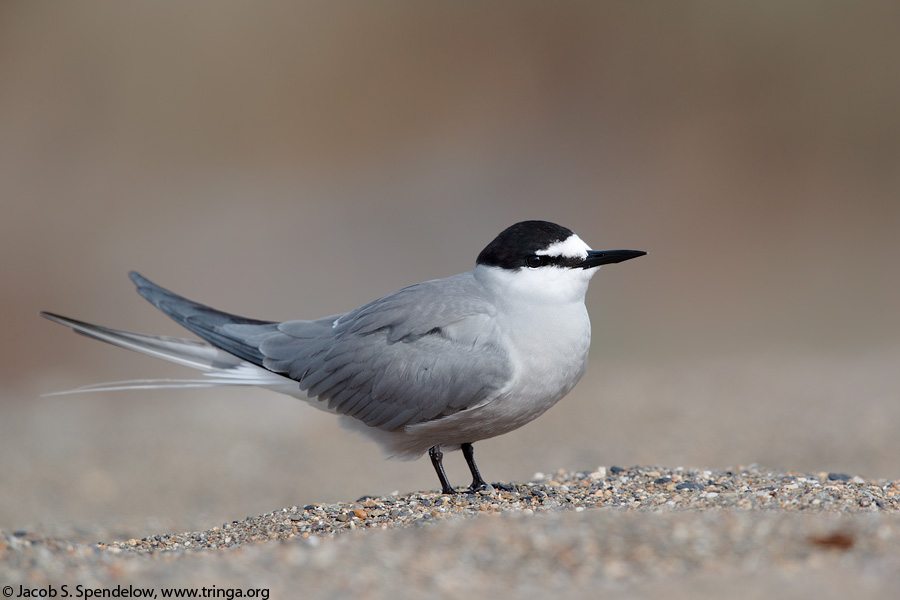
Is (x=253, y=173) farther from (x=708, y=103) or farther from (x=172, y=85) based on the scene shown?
(x=708, y=103)

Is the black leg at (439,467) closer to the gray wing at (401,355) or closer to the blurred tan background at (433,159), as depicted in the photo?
the gray wing at (401,355)

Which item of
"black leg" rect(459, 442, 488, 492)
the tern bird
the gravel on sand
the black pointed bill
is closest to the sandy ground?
the gravel on sand

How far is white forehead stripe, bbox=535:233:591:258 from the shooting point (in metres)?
4.39

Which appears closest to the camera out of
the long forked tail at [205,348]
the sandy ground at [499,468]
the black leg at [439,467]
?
the sandy ground at [499,468]

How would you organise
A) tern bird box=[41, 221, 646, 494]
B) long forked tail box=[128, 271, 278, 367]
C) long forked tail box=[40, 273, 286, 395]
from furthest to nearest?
long forked tail box=[128, 271, 278, 367]
long forked tail box=[40, 273, 286, 395]
tern bird box=[41, 221, 646, 494]

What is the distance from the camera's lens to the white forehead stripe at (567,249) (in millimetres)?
4391

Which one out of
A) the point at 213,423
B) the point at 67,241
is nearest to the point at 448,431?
the point at 213,423

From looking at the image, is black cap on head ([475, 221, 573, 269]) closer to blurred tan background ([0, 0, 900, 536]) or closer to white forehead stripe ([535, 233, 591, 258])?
white forehead stripe ([535, 233, 591, 258])

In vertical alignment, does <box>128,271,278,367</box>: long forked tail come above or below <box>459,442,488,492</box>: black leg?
above

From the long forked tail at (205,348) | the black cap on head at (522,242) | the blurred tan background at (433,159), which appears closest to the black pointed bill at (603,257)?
the black cap on head at (522,242)

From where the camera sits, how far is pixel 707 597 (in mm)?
2414

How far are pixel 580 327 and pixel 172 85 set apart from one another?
13.0 m

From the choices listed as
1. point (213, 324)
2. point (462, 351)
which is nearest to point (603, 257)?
point (462, 351)

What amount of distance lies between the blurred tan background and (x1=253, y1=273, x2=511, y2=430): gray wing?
24.5 feet
